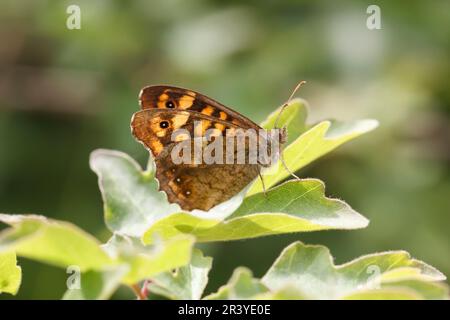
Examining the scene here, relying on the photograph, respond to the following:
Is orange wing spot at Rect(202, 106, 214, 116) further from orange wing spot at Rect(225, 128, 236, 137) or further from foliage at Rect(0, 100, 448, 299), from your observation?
foliage at Rect(0, 100, 448, 299)

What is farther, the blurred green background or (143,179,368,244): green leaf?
the blurred green background

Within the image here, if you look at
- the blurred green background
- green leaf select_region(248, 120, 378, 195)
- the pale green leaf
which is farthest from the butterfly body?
the blurred green background

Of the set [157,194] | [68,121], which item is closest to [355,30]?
[68,121]

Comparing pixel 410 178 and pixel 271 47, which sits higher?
pixel 271 47

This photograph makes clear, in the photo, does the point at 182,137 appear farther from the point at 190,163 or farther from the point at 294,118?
the point at 294,118
